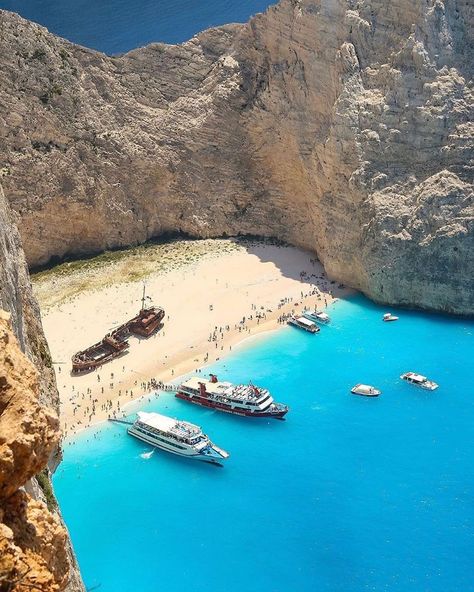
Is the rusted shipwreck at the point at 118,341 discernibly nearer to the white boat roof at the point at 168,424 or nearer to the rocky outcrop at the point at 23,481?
the white boat roof at the point at 168,424

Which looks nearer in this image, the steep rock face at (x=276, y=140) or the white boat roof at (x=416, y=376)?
the white boat roof at (x=416, y=376)

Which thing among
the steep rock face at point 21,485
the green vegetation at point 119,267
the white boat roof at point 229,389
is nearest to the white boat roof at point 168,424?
the white boat roof at point 229,389

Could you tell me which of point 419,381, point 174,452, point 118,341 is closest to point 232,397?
point 174,452

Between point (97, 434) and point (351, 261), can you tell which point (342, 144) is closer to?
point (351, 261)

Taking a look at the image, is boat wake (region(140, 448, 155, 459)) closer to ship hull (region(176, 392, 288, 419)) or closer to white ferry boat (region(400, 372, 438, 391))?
ship hull (region(176, 392, 288, 419))

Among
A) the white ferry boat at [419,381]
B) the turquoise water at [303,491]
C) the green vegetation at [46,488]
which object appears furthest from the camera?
the white ferry boat at [419,381]

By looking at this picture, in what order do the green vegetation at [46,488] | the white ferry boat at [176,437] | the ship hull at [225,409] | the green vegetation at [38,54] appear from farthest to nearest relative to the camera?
the green vegetation at [38,54], the ship hull at [225,409], the white ferry boat at [176,437], the green vegetation at [46,488]

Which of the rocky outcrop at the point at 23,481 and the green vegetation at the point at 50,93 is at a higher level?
the green vegetation at the point at 50,93

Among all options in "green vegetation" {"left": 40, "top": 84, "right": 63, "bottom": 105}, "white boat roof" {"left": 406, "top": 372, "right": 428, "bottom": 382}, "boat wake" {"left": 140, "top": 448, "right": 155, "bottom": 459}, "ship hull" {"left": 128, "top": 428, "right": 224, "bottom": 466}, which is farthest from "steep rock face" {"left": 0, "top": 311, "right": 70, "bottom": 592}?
"green vegetation" {"left": 40, "top": 84, "right": 63, "bottom": 105}
